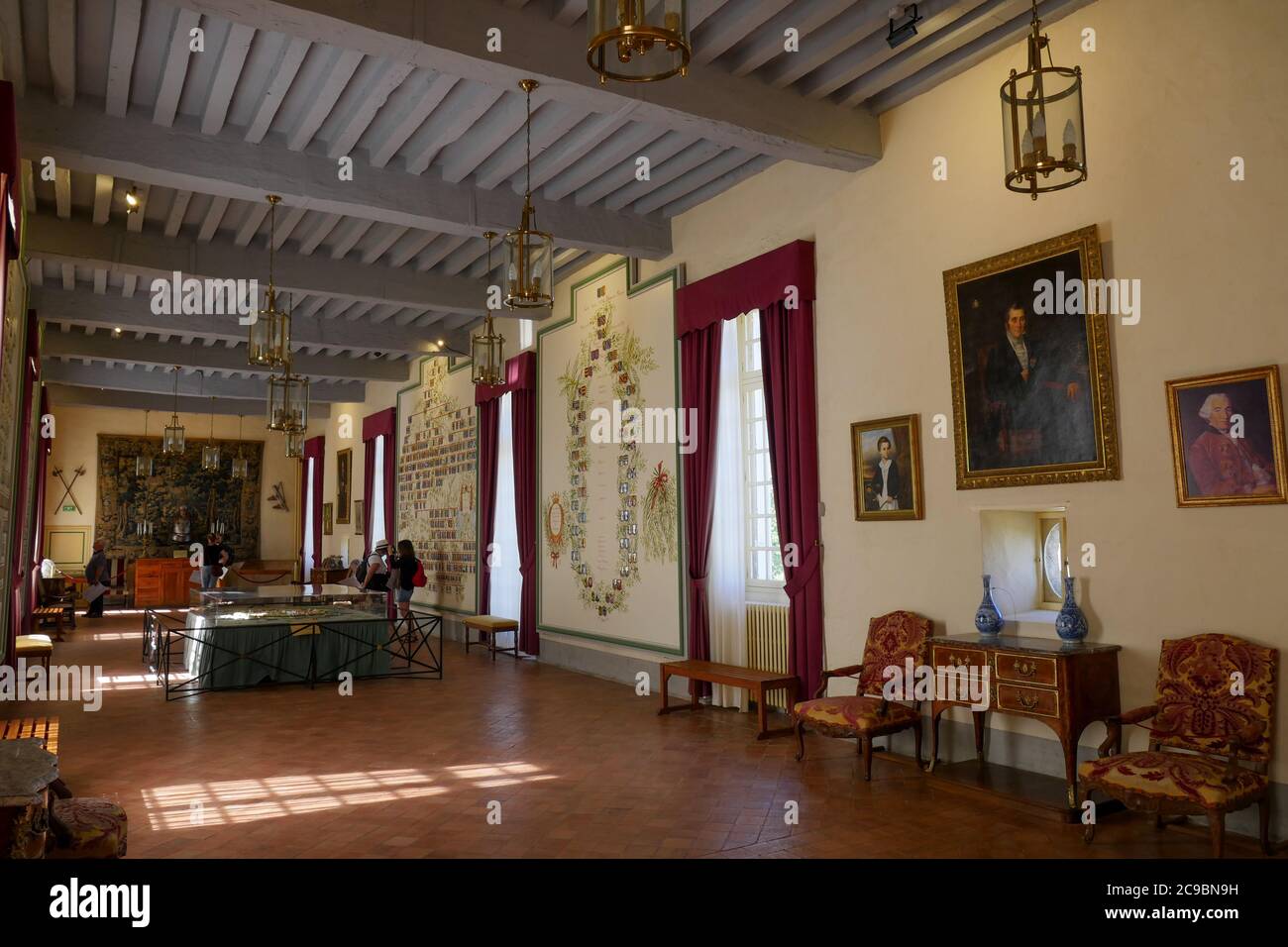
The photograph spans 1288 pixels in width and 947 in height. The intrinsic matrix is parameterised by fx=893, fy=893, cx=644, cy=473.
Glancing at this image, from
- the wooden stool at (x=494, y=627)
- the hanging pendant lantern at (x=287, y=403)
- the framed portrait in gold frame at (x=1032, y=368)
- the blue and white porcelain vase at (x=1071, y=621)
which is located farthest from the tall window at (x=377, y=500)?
the blue and white porcelain vase at (x=1071, y=621)

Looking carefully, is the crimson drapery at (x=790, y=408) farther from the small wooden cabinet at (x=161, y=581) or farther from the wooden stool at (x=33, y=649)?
the small wooden cabinet at (x=161, y=581)

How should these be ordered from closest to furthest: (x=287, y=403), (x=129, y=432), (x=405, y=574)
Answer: (x=287, y=403) → (x=405, y=574) → (x=129, y=432)

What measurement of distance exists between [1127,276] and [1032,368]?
2.28 feet

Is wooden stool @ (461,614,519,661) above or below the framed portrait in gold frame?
below

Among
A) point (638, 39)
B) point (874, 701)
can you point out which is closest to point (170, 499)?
point (874, 701)

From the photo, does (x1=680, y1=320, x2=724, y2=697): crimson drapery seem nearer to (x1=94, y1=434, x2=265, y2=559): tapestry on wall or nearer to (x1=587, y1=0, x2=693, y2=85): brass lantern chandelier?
(x1=587, y1=0, x2=693, y2=85): brass lantern chandelier

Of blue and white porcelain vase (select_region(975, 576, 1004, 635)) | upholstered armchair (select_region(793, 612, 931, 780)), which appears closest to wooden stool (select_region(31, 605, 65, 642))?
upholstered armchair (select_region(793, 612, 931, 780))

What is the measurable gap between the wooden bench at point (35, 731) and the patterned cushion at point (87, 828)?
60.6 inches

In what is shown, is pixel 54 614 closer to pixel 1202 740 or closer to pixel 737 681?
pixel 737 681

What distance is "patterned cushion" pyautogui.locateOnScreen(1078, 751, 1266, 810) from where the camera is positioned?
12.5 feet

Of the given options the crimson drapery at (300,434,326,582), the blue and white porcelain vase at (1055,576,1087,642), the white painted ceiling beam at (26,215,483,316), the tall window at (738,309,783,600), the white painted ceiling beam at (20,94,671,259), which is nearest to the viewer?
the blue and white porcelain vase at (1055,576,1087,642)

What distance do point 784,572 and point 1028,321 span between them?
8.91ft

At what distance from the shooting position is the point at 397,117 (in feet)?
21.5

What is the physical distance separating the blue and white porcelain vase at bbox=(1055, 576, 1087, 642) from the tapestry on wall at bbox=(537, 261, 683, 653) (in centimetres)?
391
